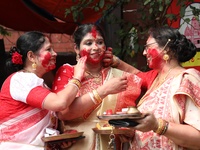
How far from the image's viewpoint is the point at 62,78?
9.83 ft

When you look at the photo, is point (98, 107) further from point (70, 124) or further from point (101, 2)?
point (101, 2)

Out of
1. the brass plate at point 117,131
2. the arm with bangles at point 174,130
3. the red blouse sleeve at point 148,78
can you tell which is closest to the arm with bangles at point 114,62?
the red blouse sleeve at point 148,78

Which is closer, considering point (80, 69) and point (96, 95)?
point (96, 95)

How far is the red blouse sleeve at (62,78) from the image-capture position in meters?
2.96

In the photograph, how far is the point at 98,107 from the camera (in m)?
2.98

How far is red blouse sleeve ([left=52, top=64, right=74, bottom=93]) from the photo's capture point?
2961mm

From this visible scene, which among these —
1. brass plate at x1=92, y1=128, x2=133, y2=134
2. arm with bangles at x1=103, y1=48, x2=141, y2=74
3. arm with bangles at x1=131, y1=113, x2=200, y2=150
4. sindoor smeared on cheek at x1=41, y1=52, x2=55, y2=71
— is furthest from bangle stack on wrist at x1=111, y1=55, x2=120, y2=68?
arm with bangles at x1=131, y1=113, x2=200, y2=150

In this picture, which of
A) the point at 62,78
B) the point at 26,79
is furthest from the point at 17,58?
the point at 62,78

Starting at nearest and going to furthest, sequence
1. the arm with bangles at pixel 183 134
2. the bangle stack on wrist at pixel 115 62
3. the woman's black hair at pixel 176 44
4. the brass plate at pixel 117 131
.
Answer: the arm with bangles at pixel 183 134 < the brass plate at pixel 117 131 < the woman's black hair at pixel 176 44 < the bangle stack on wrist at pixel 115 62

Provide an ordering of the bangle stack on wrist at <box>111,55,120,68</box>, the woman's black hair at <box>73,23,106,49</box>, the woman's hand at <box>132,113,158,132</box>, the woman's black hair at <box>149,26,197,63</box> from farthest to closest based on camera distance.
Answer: the bangle stack on wrist at <box>111,55,120,68</box>
the woman's black hair at <box>73,23,106,49</box>
the woman's black hair at <box>149,26,197,63</box>
the woman's hand at <box>132,113,158,132</box>

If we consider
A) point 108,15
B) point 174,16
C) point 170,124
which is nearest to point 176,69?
point 170,124

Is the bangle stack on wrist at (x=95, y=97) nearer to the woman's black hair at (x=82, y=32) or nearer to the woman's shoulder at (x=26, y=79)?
the woman's shoulder at (x=26, y=79)

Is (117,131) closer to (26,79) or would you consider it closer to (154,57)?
(154,57)

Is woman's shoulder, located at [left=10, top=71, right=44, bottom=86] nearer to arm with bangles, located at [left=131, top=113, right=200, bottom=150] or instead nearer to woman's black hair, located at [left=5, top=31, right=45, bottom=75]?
woman's black hair, located at [left=5, top=31, right=45, bottom=75]
